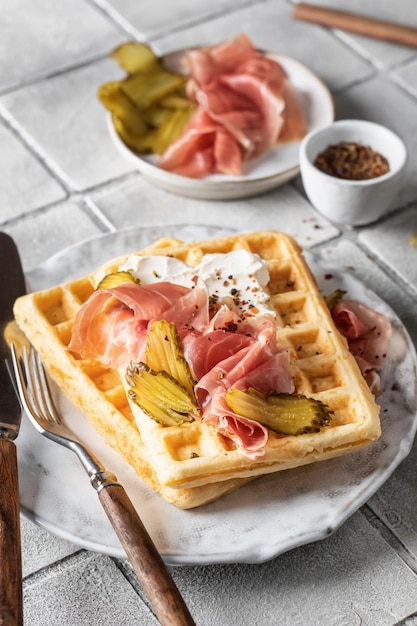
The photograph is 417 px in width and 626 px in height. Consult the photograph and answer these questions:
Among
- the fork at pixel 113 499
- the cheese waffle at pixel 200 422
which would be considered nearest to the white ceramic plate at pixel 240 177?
the cheese waffle at pixel 200 422

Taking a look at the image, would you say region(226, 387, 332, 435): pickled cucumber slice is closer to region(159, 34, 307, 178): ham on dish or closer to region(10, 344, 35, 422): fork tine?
region(10, 344, 35, 422): fork tine

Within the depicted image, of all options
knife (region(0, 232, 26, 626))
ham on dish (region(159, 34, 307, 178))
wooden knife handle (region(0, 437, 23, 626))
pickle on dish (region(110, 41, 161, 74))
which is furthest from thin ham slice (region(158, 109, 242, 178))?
wooden knife handle (region(0, 437, 23, 626))

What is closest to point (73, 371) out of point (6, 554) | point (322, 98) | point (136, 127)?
point (6, 554)

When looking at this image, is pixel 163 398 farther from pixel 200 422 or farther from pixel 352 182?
pixel 352 182

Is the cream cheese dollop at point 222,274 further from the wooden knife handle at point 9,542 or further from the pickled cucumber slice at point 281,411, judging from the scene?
the wooden knife handle at point 9,542

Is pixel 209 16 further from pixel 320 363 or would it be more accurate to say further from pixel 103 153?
pixel 320 363

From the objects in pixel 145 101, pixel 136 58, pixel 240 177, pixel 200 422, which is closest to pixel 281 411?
pixel 200 422

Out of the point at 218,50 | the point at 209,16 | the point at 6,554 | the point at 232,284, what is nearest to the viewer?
the point at 6,554
